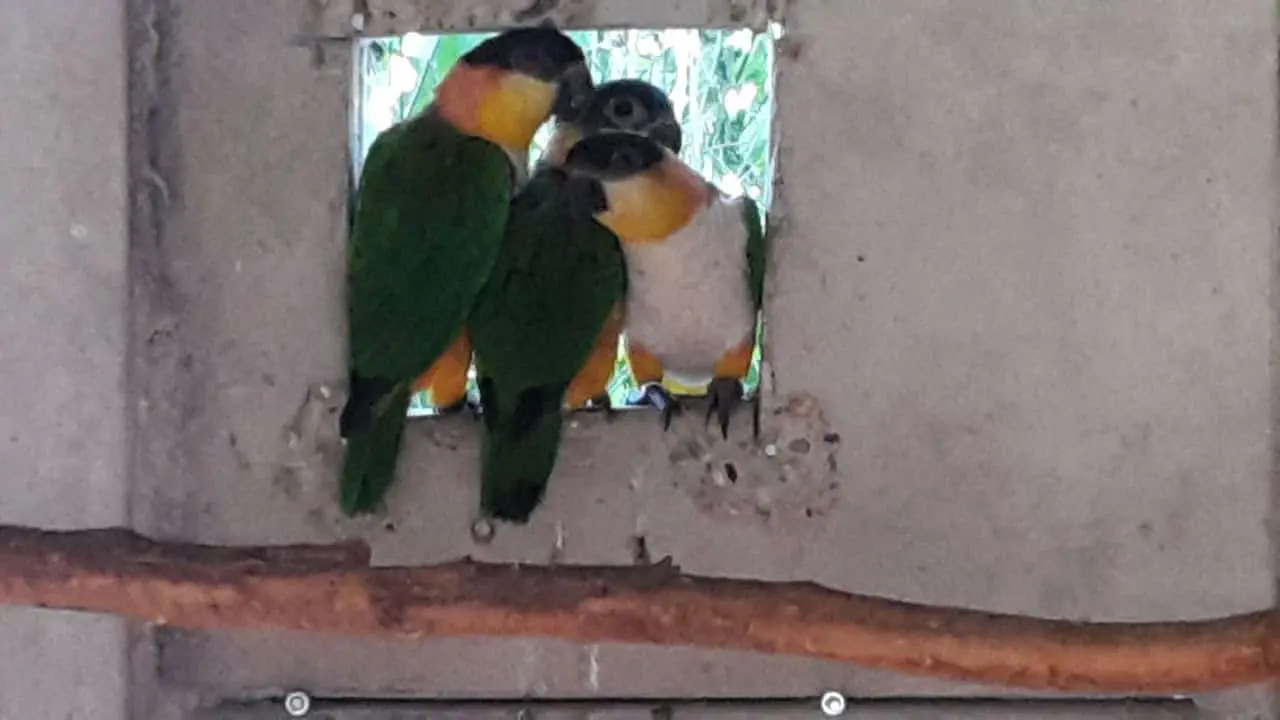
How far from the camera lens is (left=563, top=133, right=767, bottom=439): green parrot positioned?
3.07ft

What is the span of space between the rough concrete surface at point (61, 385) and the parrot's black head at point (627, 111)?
0.36m

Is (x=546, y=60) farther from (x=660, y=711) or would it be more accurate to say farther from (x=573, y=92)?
(x=660, y=711)

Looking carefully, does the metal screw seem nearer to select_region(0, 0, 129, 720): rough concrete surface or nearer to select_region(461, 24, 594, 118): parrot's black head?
select_region(0, 0, 129, 720): rough concrete surface

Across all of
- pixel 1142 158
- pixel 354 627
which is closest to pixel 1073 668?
pixel 354 627

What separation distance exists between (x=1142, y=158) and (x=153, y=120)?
74 centimetres

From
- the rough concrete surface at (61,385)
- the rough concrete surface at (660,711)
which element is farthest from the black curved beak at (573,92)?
the rough concrete surface at (660,711)

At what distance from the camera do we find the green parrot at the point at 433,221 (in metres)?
0.91

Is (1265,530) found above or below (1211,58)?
below

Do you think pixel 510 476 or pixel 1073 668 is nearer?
pixel 1073 668

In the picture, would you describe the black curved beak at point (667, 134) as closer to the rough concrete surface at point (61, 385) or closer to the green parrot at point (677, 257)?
the green parrot at point (677, 257)

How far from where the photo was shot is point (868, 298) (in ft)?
3.32

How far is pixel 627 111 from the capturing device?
3.12 ft

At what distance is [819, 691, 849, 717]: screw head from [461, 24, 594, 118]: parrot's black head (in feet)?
1.54

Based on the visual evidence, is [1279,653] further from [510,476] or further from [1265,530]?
[510,476]
